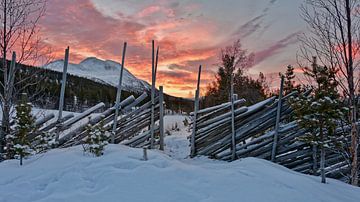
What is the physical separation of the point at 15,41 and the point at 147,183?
4.51m

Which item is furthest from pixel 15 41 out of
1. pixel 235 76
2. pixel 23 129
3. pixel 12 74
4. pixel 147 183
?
pixel 235 76

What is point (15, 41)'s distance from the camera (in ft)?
19.4

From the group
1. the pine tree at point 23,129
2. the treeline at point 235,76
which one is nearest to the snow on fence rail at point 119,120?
the pine tree at point 23,129

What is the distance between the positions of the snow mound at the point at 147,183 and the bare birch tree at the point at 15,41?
190cm

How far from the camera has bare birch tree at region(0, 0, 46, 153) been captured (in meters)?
5.75

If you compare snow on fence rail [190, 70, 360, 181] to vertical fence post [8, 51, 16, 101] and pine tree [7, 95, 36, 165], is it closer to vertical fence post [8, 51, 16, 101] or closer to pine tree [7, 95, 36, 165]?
pine tree [7, 95, 36, 165]

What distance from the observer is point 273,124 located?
5.88m

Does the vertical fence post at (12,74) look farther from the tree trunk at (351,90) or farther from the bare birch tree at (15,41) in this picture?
the tree trunk at (351,90)

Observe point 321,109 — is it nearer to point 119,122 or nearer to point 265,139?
point 265,139

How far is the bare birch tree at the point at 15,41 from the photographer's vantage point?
575 cm

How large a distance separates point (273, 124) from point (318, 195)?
8.65 ft

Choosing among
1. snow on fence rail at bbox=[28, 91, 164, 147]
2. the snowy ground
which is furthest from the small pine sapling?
snow on fence rail at bbox=[28, 91, 164, 147]

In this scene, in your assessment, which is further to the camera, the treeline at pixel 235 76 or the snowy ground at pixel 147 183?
the treeline at pixel 235 76

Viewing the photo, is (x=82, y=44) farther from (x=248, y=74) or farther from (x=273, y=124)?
(x=248, y=74)
